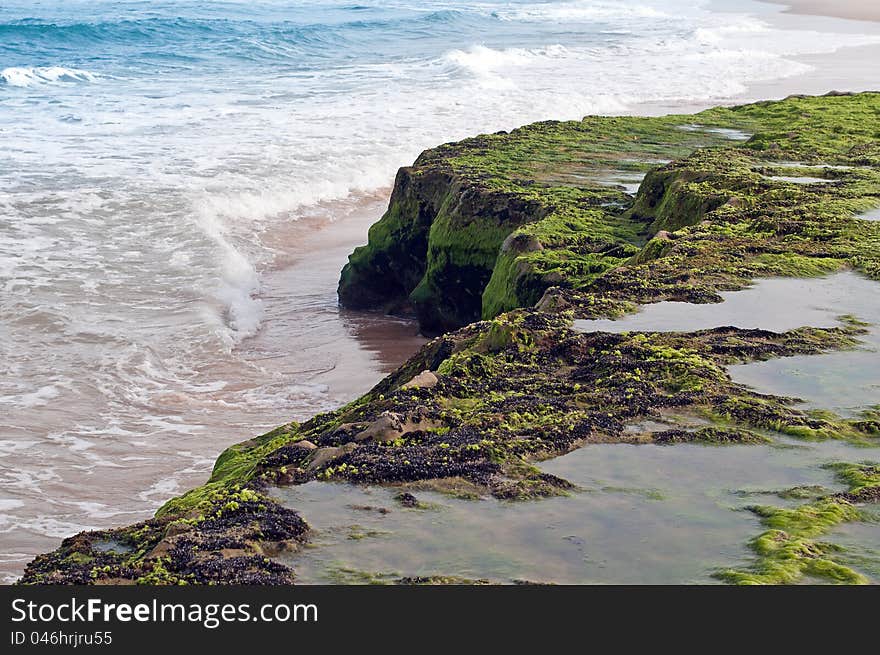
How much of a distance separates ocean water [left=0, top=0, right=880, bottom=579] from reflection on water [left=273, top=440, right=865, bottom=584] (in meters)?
4.19

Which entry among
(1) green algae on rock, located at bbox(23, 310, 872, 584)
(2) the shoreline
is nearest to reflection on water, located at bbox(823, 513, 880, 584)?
(1) green algae on rock, located at bbox(23, 310, 872, 584)

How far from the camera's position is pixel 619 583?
Answer: 3996 mm

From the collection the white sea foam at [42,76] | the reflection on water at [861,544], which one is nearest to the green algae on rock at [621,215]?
the reflection on water at [861,544]

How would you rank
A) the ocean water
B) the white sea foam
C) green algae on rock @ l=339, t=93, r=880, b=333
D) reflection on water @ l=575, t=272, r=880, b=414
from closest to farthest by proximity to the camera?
reflection on water @ l=575, t=272, r=880, b=414, green algae on rock @ l=339, t=93, r=880, b=333, the ocean water, the white sea foam

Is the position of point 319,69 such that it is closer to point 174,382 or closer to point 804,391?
point 174,382

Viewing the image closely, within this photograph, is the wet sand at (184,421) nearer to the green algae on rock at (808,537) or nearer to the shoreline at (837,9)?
the green algae on rock at (808,537)

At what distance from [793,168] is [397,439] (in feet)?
22.8

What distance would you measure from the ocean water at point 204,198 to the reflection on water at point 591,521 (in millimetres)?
4192

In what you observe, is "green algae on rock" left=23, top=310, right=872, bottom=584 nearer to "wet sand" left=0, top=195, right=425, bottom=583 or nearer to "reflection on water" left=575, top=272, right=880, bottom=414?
"reflection on water" left=575, top=272, right=880, bottom=414

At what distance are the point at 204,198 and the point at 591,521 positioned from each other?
1476 cm

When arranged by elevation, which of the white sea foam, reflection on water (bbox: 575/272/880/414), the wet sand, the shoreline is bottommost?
the wet sand

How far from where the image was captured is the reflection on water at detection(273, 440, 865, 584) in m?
4.15
